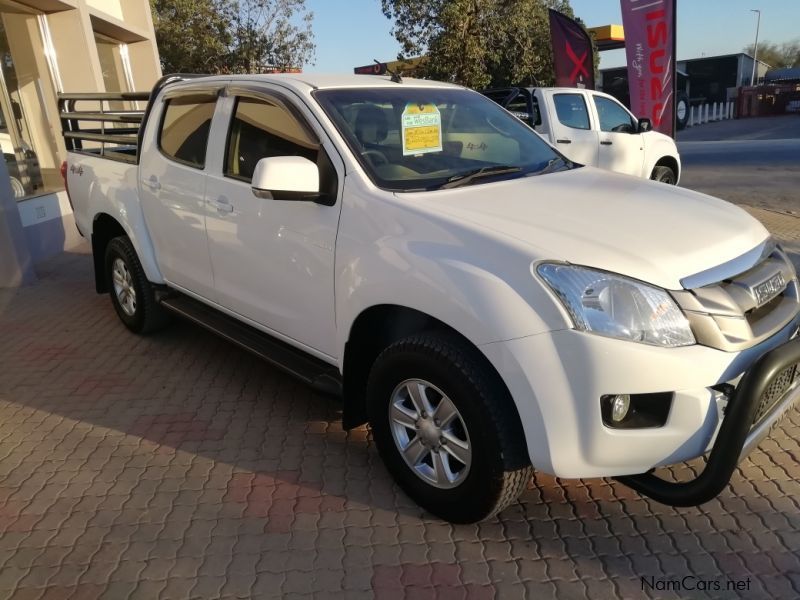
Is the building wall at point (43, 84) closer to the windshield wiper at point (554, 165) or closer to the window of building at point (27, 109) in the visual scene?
the window of building at point (27, 109)

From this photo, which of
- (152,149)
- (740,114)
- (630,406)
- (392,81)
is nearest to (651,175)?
(392,81)

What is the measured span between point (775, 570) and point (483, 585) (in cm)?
110

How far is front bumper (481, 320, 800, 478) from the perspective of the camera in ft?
6.92

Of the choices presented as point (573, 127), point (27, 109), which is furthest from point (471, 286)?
point (27, 109)

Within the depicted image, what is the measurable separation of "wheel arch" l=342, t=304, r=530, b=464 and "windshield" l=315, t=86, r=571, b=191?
0.57 m

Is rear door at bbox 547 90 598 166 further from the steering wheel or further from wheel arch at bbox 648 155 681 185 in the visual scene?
the steering wheel

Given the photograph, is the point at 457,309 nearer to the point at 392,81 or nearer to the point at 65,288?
the point at 392,81

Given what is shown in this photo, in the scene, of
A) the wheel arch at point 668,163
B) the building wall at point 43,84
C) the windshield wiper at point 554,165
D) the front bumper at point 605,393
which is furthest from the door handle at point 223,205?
the wheel arch at point 668,163

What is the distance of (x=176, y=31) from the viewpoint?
64.3ft

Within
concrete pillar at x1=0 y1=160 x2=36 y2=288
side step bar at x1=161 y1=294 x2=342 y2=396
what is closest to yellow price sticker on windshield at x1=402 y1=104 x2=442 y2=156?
side step bar at x1=161 y1=294 x2=342 y2=396

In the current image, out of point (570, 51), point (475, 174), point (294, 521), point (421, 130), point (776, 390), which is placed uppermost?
point (570, 51)

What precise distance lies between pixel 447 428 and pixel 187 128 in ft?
8.77

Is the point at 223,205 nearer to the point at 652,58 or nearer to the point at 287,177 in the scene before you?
the point at 287,177

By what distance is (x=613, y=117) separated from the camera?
30.9 feet
